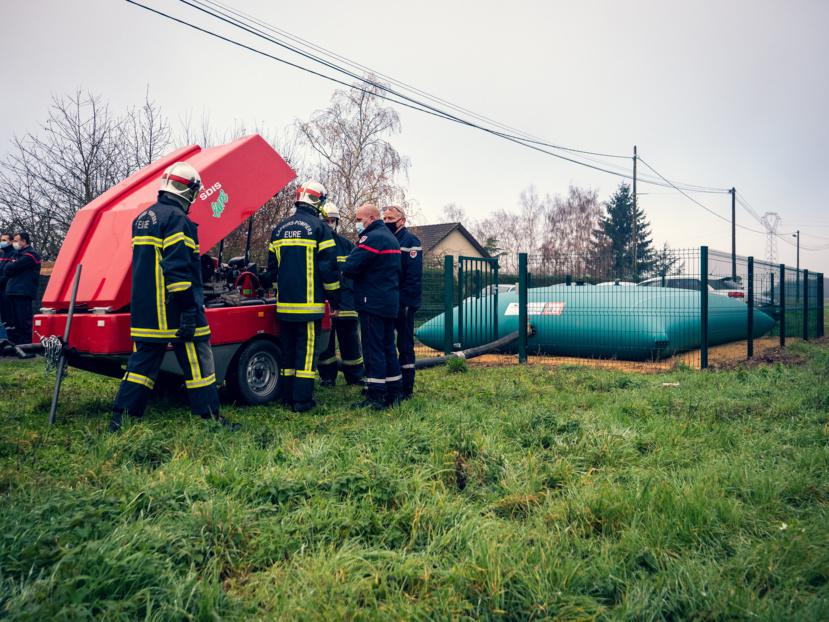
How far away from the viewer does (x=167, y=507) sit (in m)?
3.01

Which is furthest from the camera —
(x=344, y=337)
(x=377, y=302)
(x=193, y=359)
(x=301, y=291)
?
(x=344, y=337)

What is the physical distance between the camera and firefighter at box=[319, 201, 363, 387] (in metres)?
7.11

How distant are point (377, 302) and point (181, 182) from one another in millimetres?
2111

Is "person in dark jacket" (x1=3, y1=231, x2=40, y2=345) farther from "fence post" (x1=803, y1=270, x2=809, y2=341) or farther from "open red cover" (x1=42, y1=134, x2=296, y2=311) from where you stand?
"fence post" (x1=803, y1=270, x2=809, y2=341)

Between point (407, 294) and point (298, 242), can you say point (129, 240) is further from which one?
point (407, 294)

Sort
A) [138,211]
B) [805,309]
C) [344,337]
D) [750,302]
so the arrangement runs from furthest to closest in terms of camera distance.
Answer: [805,309], [750,302], [344,337], [138,211]

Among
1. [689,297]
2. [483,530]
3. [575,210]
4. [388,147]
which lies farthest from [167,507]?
[575,210]

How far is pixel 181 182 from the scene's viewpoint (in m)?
5.12

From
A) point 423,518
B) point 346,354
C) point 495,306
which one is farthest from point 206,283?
point 495,306

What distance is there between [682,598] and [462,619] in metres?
0.86

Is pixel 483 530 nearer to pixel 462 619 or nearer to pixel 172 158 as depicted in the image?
pixel 462 619

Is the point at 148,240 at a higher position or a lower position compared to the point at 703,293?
higher

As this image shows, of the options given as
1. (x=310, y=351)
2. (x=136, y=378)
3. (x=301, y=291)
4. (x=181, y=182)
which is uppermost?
(x=181, y=182)

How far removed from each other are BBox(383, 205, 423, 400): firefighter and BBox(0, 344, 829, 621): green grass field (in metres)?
1.63
